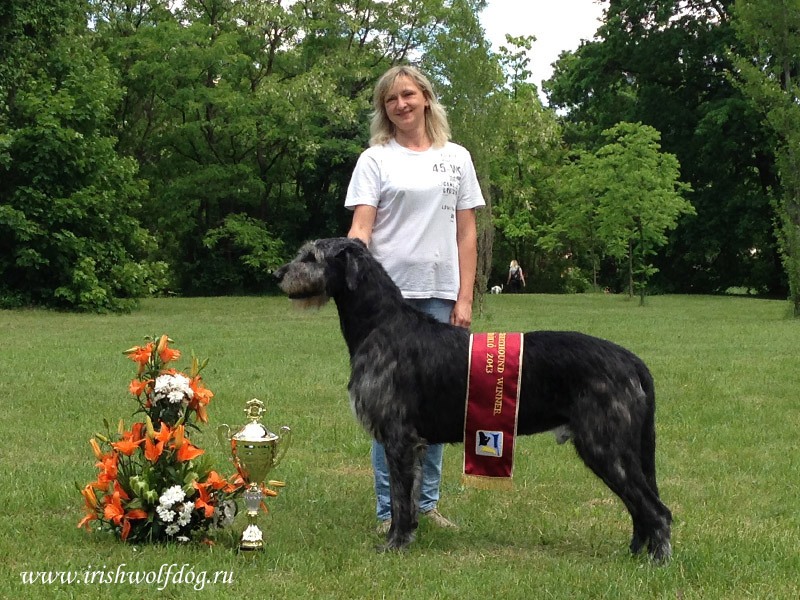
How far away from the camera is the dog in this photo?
14.4 ft

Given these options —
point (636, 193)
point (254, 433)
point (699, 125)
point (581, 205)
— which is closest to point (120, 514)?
point (254, 433)

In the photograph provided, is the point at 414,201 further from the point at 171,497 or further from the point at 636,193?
the point at 636,193

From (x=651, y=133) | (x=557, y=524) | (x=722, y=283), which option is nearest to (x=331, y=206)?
(x=651, y=133)

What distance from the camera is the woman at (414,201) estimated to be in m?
5.09

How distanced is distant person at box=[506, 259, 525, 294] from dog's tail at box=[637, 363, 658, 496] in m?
36.2

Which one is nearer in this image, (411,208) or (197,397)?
(197,397)

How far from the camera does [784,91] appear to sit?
2214 cm

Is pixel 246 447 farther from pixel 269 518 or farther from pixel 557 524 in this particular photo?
pixel 557 524

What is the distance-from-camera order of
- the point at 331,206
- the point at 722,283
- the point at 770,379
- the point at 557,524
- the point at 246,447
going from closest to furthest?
the point at 246,447
the point at 557,524
the point at 770,379
the point at 331,206
the point at 722,283

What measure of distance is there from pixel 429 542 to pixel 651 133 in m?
24.8

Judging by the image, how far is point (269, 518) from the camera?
5.43 metres

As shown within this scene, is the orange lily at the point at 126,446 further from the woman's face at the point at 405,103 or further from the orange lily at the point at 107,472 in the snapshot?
the woman's face at the point at 405,103

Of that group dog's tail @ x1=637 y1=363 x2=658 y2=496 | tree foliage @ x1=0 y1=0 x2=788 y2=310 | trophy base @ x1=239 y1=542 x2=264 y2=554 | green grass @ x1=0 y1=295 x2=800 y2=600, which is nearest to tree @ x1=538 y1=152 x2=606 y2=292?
→ tree foliage @ x1=0 y1=0 x2=788 y2=310

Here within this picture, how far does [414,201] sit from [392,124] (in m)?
0.55
